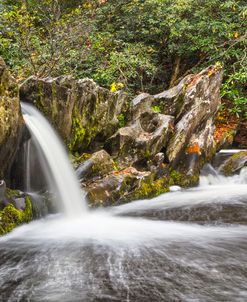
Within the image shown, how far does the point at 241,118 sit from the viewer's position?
13000 millimetres

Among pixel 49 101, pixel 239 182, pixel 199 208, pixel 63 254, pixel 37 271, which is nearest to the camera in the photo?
pixel 37 271

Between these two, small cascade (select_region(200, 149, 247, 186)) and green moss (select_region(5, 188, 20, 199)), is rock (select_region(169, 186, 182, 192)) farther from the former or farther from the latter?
green moss (select_region(5, 188, 20, 199))

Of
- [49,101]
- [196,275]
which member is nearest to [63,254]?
[196,275]

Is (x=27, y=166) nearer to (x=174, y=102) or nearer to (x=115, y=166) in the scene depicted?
(x=115, y=166)

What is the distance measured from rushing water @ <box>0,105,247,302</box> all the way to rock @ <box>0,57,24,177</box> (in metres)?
0.86

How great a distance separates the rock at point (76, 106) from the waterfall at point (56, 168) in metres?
0.36

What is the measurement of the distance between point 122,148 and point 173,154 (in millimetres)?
1380

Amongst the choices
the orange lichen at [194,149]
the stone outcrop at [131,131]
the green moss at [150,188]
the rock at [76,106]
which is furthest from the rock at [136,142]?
the orange lichen at [194,149]

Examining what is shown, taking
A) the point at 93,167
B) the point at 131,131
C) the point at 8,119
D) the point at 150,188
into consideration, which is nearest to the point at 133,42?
the point at 131,131

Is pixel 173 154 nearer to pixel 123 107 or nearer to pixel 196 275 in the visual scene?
pixel 123 107

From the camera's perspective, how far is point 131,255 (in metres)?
4.05

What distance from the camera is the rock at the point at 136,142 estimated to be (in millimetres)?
7852

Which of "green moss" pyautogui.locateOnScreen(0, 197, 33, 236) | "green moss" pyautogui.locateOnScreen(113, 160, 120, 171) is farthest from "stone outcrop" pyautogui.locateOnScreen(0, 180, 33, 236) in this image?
"green moss" pyautogui.locateOnScreen(113, 160, 120, 171)

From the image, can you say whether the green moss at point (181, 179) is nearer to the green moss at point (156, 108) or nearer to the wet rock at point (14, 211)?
the green moss at point (156, 108)
